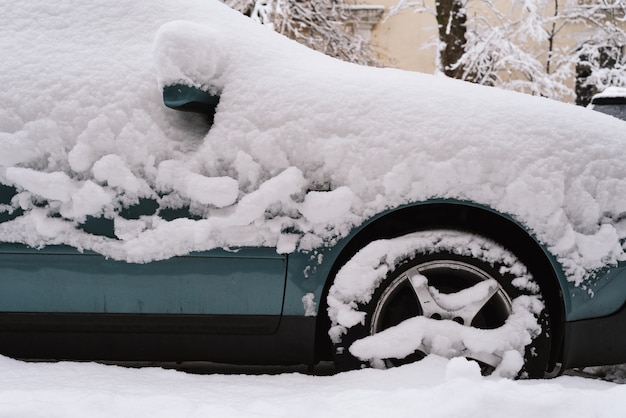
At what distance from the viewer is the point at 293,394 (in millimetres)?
1621

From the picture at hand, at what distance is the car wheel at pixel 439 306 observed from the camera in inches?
68.0

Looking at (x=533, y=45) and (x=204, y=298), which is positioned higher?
(x=533, y=45)

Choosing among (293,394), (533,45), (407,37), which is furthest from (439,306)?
(407,37)

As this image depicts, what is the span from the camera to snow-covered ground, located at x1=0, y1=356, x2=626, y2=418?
1.39 metres

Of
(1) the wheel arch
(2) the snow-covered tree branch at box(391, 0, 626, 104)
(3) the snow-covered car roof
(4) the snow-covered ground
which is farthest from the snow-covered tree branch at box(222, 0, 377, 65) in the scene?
(4) the snow-covered ground

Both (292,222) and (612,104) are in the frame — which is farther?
(612,104)

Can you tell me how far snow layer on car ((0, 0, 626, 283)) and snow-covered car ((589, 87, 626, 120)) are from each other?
1.39 metres

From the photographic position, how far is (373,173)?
1.69 m

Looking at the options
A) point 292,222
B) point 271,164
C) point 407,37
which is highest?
point 407,37

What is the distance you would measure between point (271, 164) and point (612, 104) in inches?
88.2

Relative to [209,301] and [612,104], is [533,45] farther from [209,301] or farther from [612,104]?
[209,301]

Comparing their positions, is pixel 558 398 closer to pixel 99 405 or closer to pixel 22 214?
pixel 99 405

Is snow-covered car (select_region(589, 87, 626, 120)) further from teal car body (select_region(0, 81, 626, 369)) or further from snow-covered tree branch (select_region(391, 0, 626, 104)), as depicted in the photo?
snow-covered tree branch (select_region(391, 0, 626, 104))

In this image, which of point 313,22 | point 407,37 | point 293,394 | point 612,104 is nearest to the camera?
point 293,394
